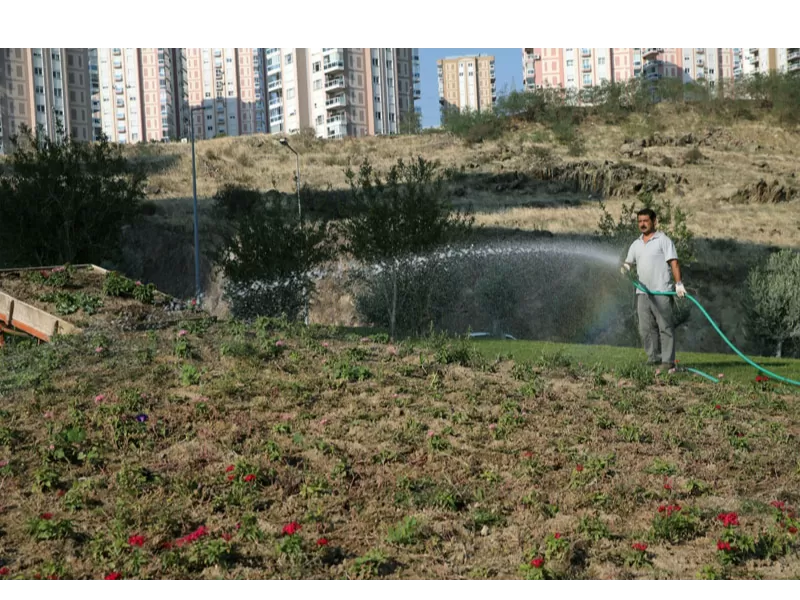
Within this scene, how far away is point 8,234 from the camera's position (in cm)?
2252

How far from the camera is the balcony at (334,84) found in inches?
3620

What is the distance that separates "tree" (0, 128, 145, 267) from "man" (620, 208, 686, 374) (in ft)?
55.0

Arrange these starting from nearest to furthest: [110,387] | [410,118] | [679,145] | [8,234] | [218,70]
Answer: [110,387]
[8,234]
[679,145]
[410,118]
[218,70]

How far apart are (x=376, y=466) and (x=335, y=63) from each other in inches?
3512

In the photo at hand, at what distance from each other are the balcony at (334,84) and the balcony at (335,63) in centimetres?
99

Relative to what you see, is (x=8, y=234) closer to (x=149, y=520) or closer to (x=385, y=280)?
(x=385, y=280)

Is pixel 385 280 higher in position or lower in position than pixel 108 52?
lower

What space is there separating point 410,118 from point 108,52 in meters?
69.5

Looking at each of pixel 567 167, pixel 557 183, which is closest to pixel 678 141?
pixel 567 167

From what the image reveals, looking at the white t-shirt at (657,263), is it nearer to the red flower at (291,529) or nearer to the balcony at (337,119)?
the red flower at (291,529)

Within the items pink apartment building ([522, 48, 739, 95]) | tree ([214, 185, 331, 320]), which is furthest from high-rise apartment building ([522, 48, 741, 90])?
tree ([214, 185, 331, 320])

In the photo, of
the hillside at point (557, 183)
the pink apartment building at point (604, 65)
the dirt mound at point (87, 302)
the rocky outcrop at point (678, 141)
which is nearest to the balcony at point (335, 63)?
the hillside at point (557, 183)

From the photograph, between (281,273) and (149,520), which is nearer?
(149,520)
